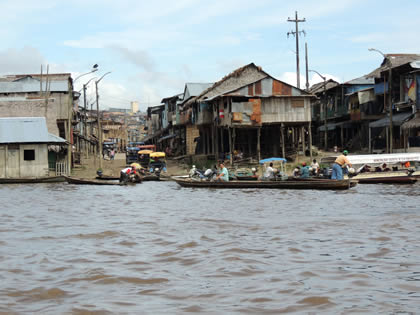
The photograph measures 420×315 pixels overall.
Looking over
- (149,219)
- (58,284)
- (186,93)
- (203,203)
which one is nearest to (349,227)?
(149,219)

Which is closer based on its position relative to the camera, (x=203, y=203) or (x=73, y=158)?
(x=203, y=203)

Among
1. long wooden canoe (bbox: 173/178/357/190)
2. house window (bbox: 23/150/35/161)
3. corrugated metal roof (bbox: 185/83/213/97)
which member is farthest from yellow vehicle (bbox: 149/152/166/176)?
long wooden canoe (bbox: 173/178/357/190)

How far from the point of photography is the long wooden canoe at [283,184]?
73.4 ft

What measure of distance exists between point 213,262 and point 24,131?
30.5 meters

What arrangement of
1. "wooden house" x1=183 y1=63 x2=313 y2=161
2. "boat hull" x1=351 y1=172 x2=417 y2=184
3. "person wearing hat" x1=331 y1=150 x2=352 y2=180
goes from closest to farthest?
"person wearing hat" x1=331 y1=150 x2=352 y2=180
"boat hull" x1=351 y1=172 x2=417 y2=184
"wooden house" x1=183 y1=63 x2=313 y2=161

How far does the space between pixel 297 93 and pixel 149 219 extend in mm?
26001

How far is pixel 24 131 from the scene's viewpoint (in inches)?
1401

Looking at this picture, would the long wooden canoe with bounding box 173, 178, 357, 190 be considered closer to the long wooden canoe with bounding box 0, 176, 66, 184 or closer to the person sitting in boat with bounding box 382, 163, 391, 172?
the person sitting in boat with bounding box 382, 163, 391, 172

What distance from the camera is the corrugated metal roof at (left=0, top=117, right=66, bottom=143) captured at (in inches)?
1367

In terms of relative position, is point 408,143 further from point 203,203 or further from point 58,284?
point 58,284

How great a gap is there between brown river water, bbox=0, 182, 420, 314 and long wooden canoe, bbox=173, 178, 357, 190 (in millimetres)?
6761

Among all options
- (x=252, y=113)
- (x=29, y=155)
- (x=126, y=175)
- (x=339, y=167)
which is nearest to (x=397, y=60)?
(x=252, y=113)

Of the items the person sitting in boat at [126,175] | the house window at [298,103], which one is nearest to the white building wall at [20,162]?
the person sitting in boat at [126,175]

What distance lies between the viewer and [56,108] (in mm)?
41406
